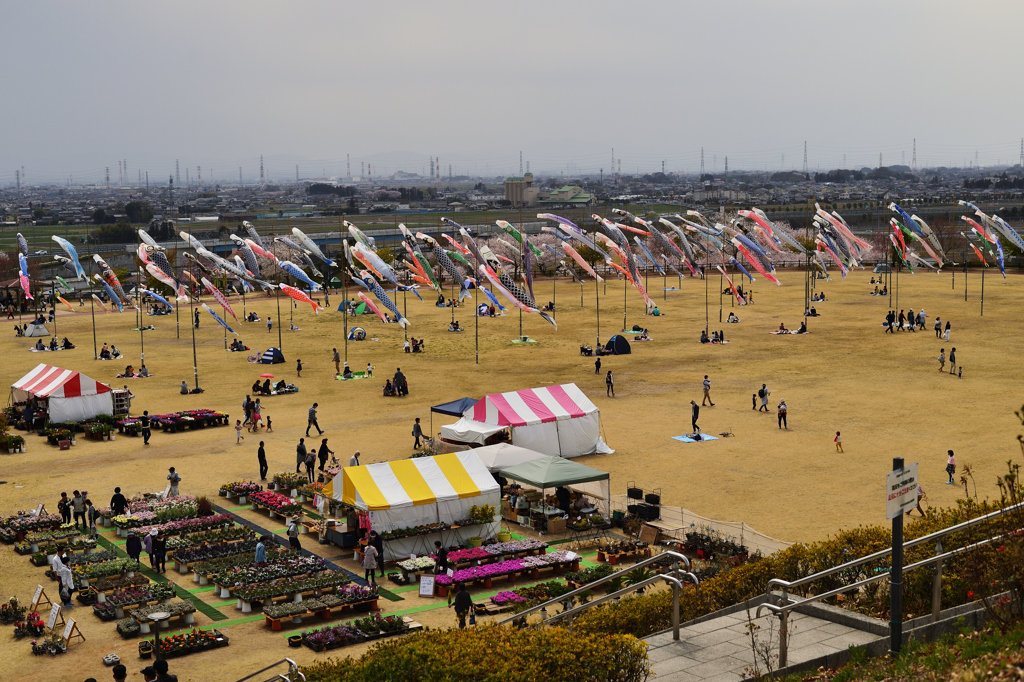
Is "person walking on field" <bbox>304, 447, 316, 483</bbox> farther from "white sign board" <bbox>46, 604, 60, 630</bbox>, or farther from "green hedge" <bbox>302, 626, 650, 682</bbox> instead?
"green hedge" <bbox>302, 626, 650, 682</bbox>

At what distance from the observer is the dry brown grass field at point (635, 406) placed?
86.5ft

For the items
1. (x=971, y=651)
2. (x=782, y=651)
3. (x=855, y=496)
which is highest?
(x=971, y=651)

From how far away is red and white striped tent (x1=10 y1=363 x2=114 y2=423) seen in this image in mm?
38094

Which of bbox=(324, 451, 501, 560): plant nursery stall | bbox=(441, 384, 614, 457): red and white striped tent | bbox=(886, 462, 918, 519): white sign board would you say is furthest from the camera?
bbox=(441, 384, 614, 457): red and white striped tent

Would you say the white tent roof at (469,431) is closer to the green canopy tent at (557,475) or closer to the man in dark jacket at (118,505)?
the green canopy tent at (557,475)

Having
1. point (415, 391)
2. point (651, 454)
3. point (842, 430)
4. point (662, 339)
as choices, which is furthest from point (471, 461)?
point (662, 339)

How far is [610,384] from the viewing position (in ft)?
140

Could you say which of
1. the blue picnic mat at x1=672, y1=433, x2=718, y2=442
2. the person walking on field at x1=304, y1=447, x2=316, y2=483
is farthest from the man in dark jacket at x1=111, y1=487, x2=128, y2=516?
the blue picnic mat at x1=672, y1=433, x2=718, y2=442

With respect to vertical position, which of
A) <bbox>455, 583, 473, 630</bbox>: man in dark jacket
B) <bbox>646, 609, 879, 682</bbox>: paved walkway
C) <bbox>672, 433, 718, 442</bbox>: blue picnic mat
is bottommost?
<bbox>672, 433, 718, 442</bbox>: blue picnic mat

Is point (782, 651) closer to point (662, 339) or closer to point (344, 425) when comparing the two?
point (344, 425)

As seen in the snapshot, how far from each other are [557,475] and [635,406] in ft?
48.2

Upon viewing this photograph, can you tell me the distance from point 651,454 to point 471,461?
870 centimetres

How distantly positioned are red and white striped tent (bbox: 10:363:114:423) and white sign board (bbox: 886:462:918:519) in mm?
33901

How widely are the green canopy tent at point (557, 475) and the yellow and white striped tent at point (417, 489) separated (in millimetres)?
1411
